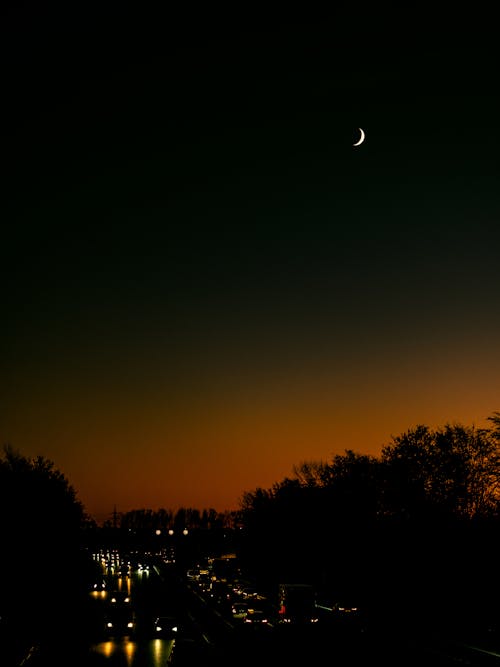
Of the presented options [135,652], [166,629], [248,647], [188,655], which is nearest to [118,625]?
[166,629]

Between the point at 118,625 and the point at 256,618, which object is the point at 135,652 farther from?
the point at 256,618

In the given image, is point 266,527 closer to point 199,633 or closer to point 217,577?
point 217,577

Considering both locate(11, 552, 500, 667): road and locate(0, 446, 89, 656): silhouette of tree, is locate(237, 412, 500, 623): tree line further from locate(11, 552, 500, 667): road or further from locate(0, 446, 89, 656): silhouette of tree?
locate(0, 446, 89, 656): silhouette of tree

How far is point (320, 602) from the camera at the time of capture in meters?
70.7

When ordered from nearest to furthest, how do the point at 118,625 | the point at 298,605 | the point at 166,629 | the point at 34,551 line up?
1. the point at 118,625
2. the point at 166,629
3. the point at 298,605
4. the point at 34,551

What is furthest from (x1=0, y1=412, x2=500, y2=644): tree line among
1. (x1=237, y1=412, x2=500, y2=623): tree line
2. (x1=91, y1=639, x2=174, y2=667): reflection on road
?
(x1=91, y1=639, x2=174, y2=667): reflection on road

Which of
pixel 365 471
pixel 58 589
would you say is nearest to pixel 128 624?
pixel 58 589

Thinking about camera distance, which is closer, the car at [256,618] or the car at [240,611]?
the car at [256,618]

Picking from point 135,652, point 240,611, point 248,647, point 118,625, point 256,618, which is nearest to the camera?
point 248,647

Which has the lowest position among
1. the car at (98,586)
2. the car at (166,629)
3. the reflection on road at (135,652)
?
the reflection on road at (135,652)

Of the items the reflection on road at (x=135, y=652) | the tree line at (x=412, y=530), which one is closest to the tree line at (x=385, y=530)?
the tree line at (x=412, y=530)

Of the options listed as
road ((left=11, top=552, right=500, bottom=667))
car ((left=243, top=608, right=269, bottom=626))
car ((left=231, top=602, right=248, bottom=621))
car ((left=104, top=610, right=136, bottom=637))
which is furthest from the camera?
car ((left=231, top=602, right=248, bottom=621))

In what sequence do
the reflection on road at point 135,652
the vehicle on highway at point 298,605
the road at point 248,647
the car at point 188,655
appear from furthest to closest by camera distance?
1. the vehicle on highway at point 298,605
2. the reflection on road at point 135,652
3. the road at point 248,647
4. the car at point 188,655

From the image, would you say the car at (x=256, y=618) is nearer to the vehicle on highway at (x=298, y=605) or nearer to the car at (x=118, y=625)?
the vehicle on highway at (x=298, y=605)
